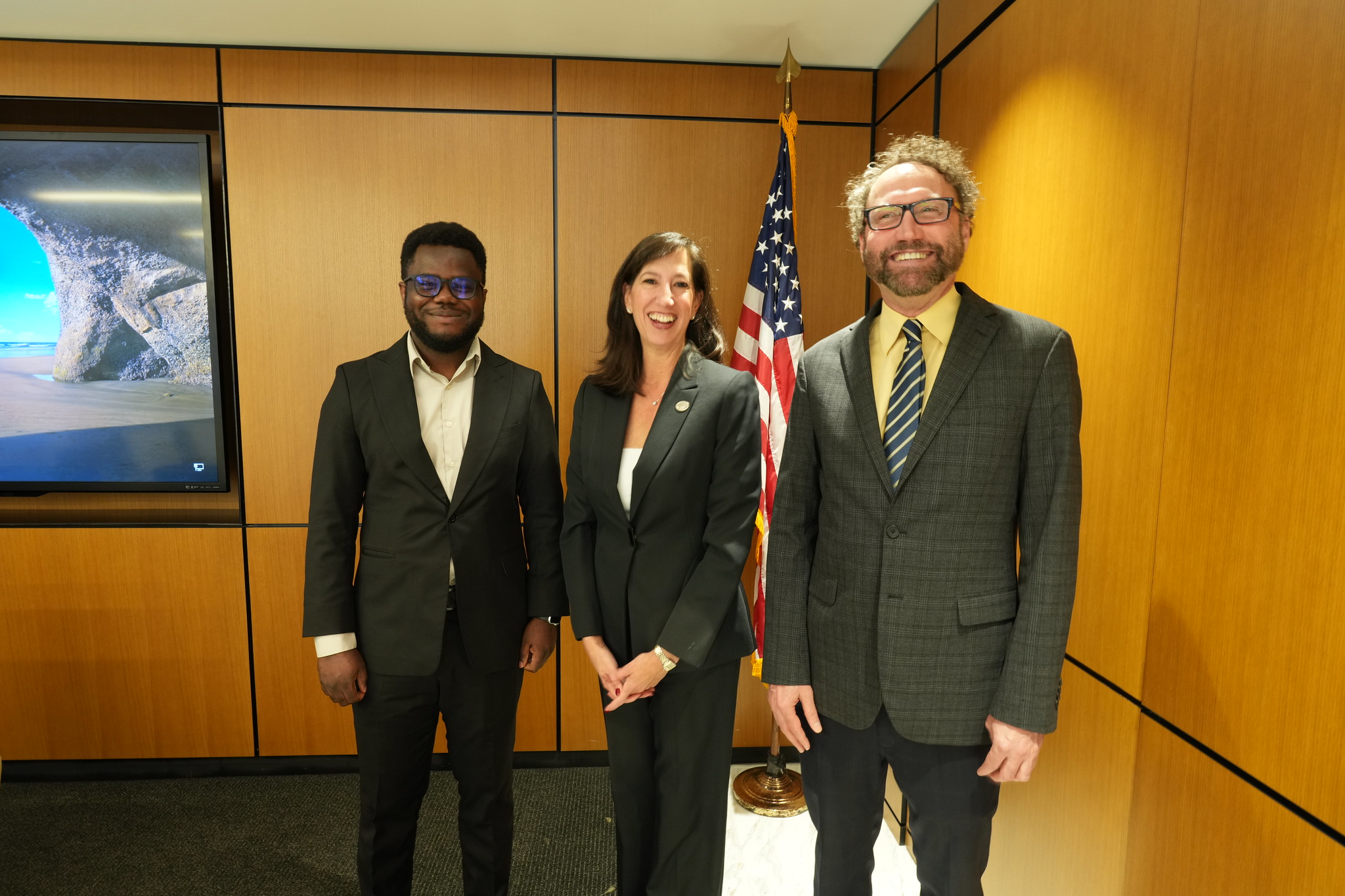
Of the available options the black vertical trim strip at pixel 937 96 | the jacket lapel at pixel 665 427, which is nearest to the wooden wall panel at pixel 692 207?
the black vertical trim strip at pixel 937 96

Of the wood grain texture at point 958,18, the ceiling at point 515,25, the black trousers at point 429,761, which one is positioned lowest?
the black trousers at point 429,761

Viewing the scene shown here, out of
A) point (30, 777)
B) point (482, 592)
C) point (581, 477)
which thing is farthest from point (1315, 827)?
point (30, 777)

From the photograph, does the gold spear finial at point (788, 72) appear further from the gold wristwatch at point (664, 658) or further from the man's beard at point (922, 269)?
the gold wristwatch at point (664, 658)

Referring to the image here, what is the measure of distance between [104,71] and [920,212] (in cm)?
336

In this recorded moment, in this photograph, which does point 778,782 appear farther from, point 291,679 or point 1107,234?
point 1107,234

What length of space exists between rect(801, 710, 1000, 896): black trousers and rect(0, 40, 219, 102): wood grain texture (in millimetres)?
3387

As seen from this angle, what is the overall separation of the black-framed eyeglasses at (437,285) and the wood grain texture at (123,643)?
1853mm

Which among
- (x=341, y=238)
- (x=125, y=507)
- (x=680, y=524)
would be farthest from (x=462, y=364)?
(x=125, y=507)

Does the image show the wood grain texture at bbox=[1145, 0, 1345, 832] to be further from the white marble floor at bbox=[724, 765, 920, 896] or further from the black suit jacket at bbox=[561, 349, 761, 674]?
the white marble floor at bbox=[724, 765, 920, 896]

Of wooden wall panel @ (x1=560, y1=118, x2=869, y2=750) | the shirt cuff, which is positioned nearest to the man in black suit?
the shirt cuff

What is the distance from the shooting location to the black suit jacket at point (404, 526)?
1951 mm

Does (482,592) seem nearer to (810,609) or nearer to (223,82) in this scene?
(810,609)

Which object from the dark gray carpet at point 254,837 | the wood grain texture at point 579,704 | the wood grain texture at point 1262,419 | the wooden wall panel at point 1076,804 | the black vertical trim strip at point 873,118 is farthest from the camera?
the wood grain texture at point 579,704

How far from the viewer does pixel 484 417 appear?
201 centimetres
